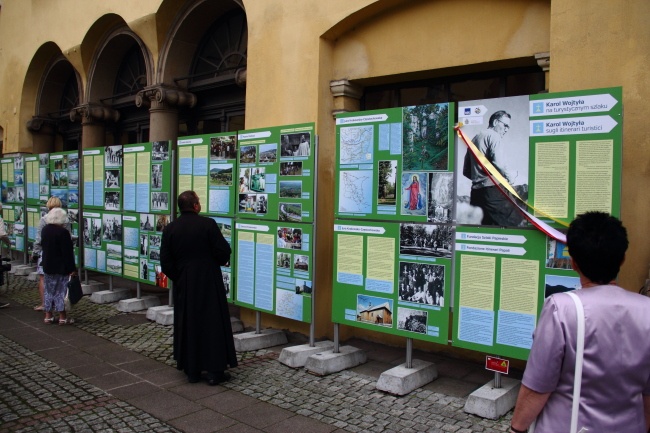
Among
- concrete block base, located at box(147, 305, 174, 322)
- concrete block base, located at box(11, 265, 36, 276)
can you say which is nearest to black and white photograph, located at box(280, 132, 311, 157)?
concrete block base, located at box(147, 305, 174, 322)

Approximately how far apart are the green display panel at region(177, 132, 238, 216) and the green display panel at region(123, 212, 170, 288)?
2.50ft

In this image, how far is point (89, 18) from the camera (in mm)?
11383

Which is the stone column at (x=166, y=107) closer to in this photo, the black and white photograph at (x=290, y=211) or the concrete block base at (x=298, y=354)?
the black and white photograph at (x=290, y=211)

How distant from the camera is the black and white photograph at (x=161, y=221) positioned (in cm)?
764

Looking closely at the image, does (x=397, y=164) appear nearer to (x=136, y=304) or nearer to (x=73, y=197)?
(x=136, y=304)

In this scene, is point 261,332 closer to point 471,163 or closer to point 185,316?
point 185,316

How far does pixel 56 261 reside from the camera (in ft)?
24.8

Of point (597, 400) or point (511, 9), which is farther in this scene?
point (511, 9)

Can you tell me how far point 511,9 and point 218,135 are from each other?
146 inches

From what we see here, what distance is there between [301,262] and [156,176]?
3.06 meters

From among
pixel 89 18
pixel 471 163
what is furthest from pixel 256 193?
pixel 89 18

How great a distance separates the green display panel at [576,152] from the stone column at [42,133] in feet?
44.1

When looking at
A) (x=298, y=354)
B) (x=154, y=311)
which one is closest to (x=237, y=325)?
(x=154, y=311)

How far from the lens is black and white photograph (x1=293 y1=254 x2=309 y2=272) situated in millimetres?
5898
